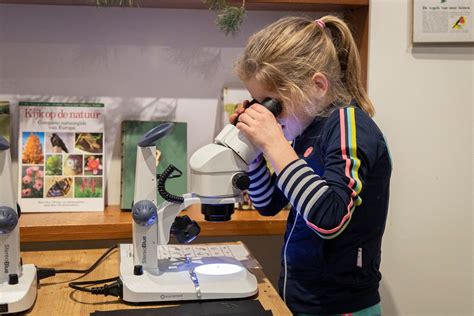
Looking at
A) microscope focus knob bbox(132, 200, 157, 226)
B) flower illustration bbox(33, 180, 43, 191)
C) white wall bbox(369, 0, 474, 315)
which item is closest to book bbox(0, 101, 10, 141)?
flower illustration bbox(33, 180, 43, 191)

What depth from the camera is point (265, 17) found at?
1.84 meters

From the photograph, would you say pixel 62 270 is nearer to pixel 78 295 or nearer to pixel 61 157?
pixel 78 295

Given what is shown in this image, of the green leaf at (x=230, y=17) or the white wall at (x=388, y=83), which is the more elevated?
the green leaf at (x=230, y=17)

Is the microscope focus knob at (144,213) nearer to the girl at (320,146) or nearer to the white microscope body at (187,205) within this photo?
the white microscope body at (187,205)

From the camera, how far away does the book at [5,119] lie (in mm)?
1711

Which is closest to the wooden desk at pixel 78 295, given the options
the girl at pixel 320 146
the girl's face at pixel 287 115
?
the girl at pixel 320 146

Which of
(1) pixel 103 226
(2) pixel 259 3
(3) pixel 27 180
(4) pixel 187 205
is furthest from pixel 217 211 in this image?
(3) pixel 27 180

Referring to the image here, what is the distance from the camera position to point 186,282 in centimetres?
113

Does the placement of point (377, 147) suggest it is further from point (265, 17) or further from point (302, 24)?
point (265, 17)

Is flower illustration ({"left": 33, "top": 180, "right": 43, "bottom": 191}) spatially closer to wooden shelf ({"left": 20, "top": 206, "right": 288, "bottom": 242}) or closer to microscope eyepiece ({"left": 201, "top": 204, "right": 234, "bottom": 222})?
wooden shelf ({"left": 20, "top": 206, "right": 288, "bottom": 242})

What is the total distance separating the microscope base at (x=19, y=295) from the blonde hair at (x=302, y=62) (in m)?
0.63

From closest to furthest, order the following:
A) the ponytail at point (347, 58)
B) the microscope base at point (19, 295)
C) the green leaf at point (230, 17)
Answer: the microscope base at point (19, 295) < the ponytail at point (347, 58) < the green leaf at point (230, 17)

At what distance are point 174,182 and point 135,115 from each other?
26 cm

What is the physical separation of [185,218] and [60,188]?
712 millimetres
